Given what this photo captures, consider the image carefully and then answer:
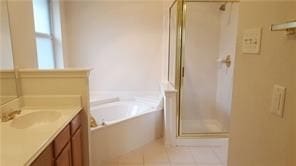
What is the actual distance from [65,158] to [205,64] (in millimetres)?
2665

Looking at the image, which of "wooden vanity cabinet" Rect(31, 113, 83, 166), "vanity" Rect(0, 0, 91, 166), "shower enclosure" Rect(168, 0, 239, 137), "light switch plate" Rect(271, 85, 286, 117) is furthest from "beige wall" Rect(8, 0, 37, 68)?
"light switch plate" Rect(271, 85, 286, 117)

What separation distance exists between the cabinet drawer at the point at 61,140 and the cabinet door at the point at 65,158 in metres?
0.04

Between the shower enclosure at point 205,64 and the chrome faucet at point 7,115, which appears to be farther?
the shower enclosure at point 205,64

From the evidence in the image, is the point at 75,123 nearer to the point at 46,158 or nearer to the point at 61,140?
the point at 61,140

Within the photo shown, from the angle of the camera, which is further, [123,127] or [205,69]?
[205,69]

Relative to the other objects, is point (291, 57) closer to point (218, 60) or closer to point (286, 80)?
point (286, 80)

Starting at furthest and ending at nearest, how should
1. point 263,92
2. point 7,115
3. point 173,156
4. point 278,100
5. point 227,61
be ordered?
1. point 227,61
2. point 173,156
3. point 7,115
4. point 263,92
5. point 278,100

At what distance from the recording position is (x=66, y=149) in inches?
57.0

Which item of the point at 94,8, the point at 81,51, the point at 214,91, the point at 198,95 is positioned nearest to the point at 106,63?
the point at 81,51

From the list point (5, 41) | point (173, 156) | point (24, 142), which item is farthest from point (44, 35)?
point (173, 156)

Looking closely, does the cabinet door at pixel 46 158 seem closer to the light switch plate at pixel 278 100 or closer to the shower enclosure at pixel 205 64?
the light switch plate at pixel 278 100

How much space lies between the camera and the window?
2.86 metres

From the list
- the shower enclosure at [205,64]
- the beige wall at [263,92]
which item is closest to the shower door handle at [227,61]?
the shower enclosure at [205,64]

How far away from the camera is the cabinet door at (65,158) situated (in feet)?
4.30
